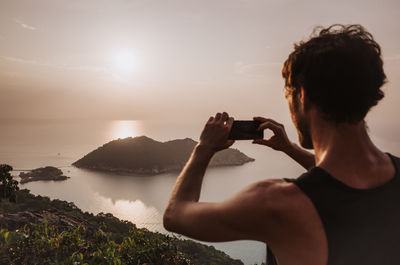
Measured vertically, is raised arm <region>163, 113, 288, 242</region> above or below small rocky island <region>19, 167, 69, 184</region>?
above

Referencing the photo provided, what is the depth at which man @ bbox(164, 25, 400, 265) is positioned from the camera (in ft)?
3.82

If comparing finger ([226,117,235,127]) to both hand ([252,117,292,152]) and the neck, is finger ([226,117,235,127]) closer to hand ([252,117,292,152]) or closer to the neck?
hand ([252,117,292,152])

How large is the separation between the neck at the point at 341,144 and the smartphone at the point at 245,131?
0.45m

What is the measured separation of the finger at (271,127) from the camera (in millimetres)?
1915

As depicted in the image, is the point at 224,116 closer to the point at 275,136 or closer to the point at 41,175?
the point at 275,136

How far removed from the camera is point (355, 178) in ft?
4.11

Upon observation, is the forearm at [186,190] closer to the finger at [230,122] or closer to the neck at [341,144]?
the finger at [230,122]

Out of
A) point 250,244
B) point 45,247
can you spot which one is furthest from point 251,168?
point 45,247

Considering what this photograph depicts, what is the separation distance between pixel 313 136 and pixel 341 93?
241 millimetres

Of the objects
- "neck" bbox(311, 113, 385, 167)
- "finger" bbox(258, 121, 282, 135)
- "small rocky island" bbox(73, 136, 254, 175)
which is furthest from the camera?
"small rocky island" bbox(73, 136, 254, 175)

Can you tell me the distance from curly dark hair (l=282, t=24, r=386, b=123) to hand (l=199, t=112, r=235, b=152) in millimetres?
445

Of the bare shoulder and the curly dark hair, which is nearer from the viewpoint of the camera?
the bare shoulder

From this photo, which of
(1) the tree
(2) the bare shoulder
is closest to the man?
(2) the bare shoulder

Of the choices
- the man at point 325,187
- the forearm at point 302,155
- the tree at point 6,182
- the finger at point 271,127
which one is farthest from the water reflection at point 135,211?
the man at point 325,187
